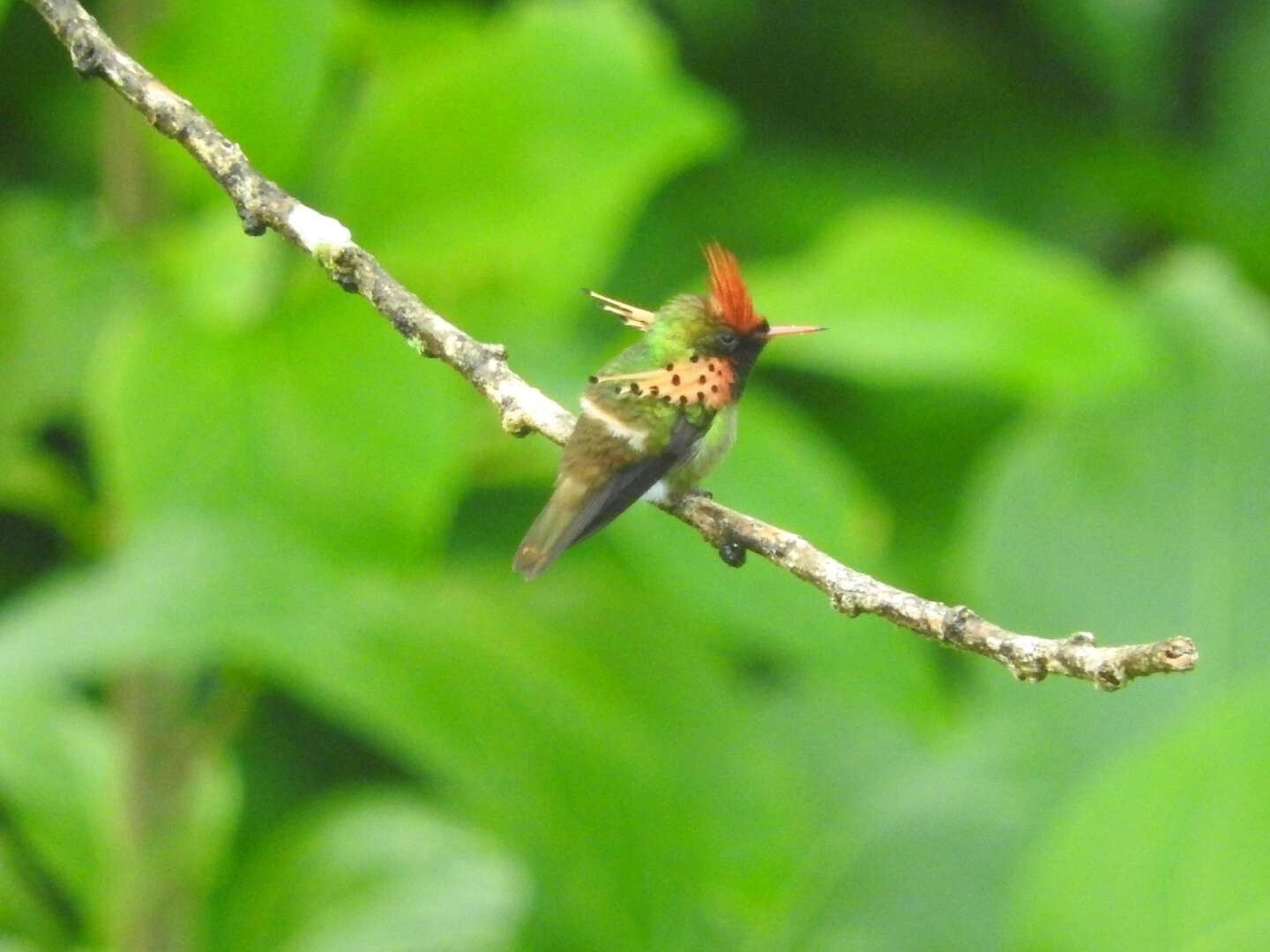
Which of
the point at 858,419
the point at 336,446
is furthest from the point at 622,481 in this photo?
the point at 858,419

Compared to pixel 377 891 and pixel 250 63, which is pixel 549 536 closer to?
pixel 250 63

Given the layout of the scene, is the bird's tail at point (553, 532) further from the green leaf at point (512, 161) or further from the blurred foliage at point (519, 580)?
the green leaf at point (512, 161)

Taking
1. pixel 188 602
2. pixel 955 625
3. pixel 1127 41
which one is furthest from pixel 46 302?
pixel 1127 41

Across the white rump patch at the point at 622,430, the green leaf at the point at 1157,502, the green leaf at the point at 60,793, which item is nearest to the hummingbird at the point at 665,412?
the white rump patch at the point at 622,430

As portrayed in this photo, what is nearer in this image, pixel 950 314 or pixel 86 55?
pixel 86 55

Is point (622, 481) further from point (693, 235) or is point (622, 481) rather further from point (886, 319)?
point (693, 235)

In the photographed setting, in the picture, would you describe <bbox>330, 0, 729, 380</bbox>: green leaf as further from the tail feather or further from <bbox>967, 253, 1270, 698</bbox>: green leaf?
the tail feather

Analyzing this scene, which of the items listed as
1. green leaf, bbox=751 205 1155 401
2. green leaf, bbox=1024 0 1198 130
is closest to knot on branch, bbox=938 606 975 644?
green leaf, bbox=751 205 1155 401

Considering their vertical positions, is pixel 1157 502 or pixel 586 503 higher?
pixel 1157 502
